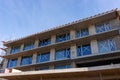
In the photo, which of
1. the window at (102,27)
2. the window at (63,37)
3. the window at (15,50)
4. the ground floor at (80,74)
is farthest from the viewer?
the window at (15,50)

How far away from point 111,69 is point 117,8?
9.69 metres

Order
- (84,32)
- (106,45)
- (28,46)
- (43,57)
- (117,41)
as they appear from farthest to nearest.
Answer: (28,46)
(43,57)
(84,32)
(106,45)
(117,41)

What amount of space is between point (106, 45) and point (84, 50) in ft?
8.38

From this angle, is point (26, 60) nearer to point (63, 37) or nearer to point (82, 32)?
point (63, 37)

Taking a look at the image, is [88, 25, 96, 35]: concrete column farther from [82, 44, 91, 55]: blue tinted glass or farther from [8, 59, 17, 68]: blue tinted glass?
[8, 59, 17, 68]: blue tinted glass

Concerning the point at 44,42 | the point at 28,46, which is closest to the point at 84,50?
the point at 44,42

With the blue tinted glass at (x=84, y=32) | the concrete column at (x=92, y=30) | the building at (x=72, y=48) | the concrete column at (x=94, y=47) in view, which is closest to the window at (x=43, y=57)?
the building at (x=72, y=48)

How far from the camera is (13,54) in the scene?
23.0m

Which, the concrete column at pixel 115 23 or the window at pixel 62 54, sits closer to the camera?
the concrete column at pixel 115 23

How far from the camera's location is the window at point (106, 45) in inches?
660

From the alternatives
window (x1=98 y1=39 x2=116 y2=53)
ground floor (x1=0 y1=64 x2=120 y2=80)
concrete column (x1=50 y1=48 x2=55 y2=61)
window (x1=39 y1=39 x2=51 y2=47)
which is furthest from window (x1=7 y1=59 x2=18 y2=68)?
window (x1=98 y1=39 x2=116 y2=53)

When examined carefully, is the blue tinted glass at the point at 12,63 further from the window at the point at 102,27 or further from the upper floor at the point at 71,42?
the window at the point at 102,27

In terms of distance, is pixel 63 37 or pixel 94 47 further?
pixel 63 37

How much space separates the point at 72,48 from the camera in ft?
62.0
